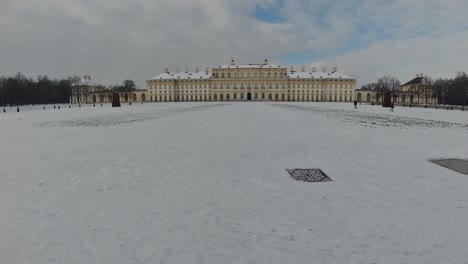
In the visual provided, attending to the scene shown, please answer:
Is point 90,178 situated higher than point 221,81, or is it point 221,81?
point 221,81

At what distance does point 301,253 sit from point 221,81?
109 metres

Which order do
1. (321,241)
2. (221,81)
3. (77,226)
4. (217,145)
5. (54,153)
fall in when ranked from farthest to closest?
1. (221,81)
2. (217,145)
3. (54,153)
4. (77,226)
5. (321,241)

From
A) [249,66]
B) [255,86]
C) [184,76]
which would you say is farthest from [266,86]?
[184,76]

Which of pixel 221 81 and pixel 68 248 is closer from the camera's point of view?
pixel 68 248

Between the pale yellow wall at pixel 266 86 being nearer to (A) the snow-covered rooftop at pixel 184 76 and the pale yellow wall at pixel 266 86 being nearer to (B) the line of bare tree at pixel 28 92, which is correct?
(A) the snow-covered rooftop at pixel 184 76

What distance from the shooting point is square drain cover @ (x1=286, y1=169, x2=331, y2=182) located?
6012 mm

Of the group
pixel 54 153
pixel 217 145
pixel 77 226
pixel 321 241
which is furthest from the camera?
pixel 217 145

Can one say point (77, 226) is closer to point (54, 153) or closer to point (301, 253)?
point (301, 253)

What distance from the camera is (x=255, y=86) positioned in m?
111

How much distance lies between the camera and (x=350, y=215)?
4.18m

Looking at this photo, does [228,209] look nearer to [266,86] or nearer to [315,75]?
[266,86]

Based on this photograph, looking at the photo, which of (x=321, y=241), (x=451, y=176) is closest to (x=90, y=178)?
(x=321, y=241)

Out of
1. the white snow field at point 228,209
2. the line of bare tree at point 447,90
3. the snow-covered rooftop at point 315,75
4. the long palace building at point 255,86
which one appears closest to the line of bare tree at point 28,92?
the long palace building at point 255,86

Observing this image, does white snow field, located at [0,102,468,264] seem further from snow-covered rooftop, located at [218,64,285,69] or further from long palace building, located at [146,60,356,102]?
snow-covered rooftop, located at [218,64,285,69]
